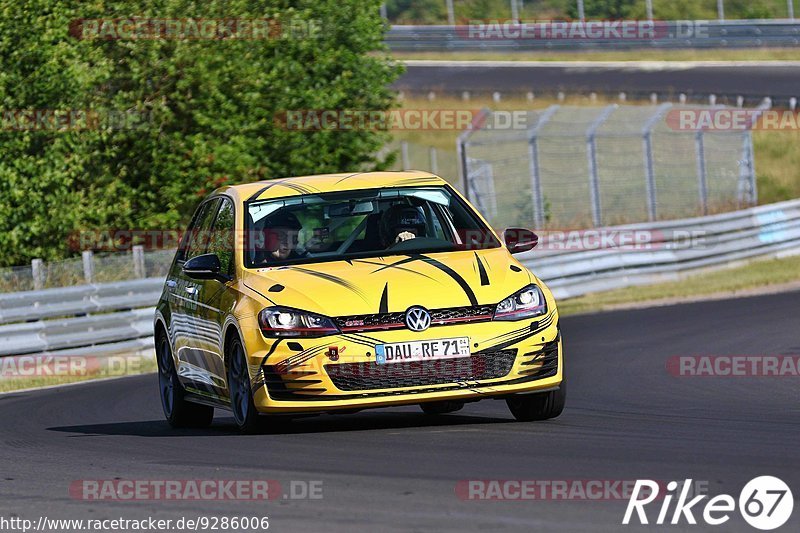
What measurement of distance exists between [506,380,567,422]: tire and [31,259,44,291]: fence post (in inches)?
482

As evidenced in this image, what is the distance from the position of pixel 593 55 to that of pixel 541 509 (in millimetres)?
58175

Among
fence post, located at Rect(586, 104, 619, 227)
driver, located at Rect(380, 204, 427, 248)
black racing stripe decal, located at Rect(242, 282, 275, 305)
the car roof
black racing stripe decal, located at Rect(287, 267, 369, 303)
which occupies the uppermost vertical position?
the car roof

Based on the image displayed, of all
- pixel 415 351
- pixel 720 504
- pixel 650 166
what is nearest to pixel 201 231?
pixel 415 351

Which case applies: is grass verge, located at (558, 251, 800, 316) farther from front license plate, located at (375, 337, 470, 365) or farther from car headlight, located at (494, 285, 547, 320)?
front license plate, located at (375, 337, 470, 365)

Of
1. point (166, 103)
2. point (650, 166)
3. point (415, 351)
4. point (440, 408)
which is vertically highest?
point (415, 351)

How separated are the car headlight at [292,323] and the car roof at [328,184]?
142 cm

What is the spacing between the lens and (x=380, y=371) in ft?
29.8

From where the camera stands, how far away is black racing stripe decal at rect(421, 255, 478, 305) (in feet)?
30.3

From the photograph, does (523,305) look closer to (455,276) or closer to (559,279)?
(455,276)

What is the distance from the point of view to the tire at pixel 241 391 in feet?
31.2

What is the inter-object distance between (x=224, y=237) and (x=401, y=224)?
121 centimetres

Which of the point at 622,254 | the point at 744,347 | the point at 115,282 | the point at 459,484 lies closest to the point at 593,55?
the point at 622,254

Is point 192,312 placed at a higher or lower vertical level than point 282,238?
lower

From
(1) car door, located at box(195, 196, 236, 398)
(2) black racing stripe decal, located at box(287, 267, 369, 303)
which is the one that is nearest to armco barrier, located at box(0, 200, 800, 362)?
(1) car door, located at box(195, 196, 236, 398)
